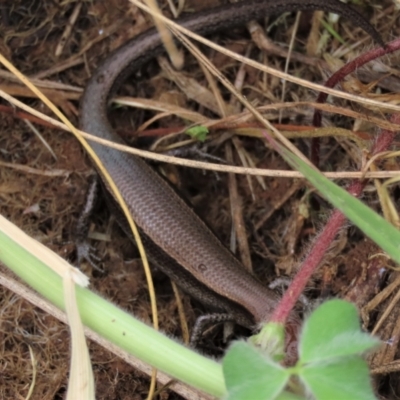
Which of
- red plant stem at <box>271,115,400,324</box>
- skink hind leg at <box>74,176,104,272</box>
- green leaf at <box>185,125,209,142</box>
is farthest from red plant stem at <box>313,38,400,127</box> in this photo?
skink hind leg at <box>74,176,104,272</box>

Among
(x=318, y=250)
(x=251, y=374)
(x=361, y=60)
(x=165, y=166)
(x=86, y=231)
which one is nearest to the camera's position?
(x=251, y=374)

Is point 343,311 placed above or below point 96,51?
below

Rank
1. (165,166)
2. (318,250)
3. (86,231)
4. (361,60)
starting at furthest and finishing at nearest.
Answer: (165,166) → (86,231) → (361,60) → (318,250)

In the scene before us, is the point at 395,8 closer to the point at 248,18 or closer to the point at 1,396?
the point at 248,18

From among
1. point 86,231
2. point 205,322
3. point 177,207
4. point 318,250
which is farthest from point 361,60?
point 86,231

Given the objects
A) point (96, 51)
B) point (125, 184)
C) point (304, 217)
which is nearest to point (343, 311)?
point (304, 217)

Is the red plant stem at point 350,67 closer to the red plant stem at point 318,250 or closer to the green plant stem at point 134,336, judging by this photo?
the red plant stem at point 318,250

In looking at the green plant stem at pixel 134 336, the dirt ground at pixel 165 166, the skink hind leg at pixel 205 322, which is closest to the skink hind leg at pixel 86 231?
the dirt ground at pixel 165 166

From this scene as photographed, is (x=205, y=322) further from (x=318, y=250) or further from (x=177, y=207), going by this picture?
(x=318, y=250)
